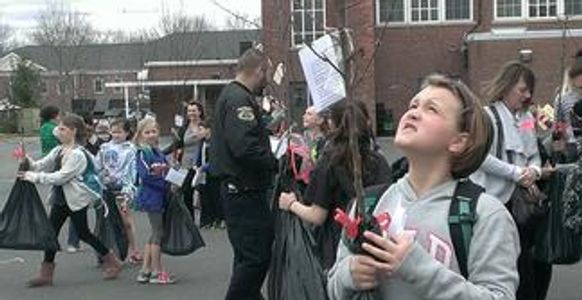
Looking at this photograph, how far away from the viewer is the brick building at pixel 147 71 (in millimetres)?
53469

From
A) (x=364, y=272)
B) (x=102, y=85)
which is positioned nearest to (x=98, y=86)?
(x=102, y=85)

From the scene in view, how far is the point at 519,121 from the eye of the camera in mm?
5898

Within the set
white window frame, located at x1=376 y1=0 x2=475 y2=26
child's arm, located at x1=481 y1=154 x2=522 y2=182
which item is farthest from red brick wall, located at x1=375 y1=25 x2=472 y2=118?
child's arm, located at x1=481 y1=154 x2=522 y2=182

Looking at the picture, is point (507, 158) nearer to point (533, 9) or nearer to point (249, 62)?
point (249, 62)

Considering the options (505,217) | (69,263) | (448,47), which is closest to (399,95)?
(448,47)

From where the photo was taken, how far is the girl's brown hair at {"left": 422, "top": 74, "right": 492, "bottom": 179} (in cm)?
272

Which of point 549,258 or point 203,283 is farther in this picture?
point 203,283

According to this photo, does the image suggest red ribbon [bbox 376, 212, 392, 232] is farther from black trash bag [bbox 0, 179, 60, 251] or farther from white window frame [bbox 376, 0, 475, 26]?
white window frame [bbox 376, 0, 475, 26]

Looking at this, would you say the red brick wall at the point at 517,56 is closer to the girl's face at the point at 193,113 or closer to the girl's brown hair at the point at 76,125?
the girl's face at the point at 193,113

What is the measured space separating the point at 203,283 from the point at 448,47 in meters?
36.1

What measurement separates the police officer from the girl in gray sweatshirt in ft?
11.3

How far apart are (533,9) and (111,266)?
118ft

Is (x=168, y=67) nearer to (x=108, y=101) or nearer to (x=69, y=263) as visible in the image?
(x=108, y=101)

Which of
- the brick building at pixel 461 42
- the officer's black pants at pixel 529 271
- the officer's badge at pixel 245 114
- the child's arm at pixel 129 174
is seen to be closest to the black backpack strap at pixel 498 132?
the officer's black pants at pixel 529 271
